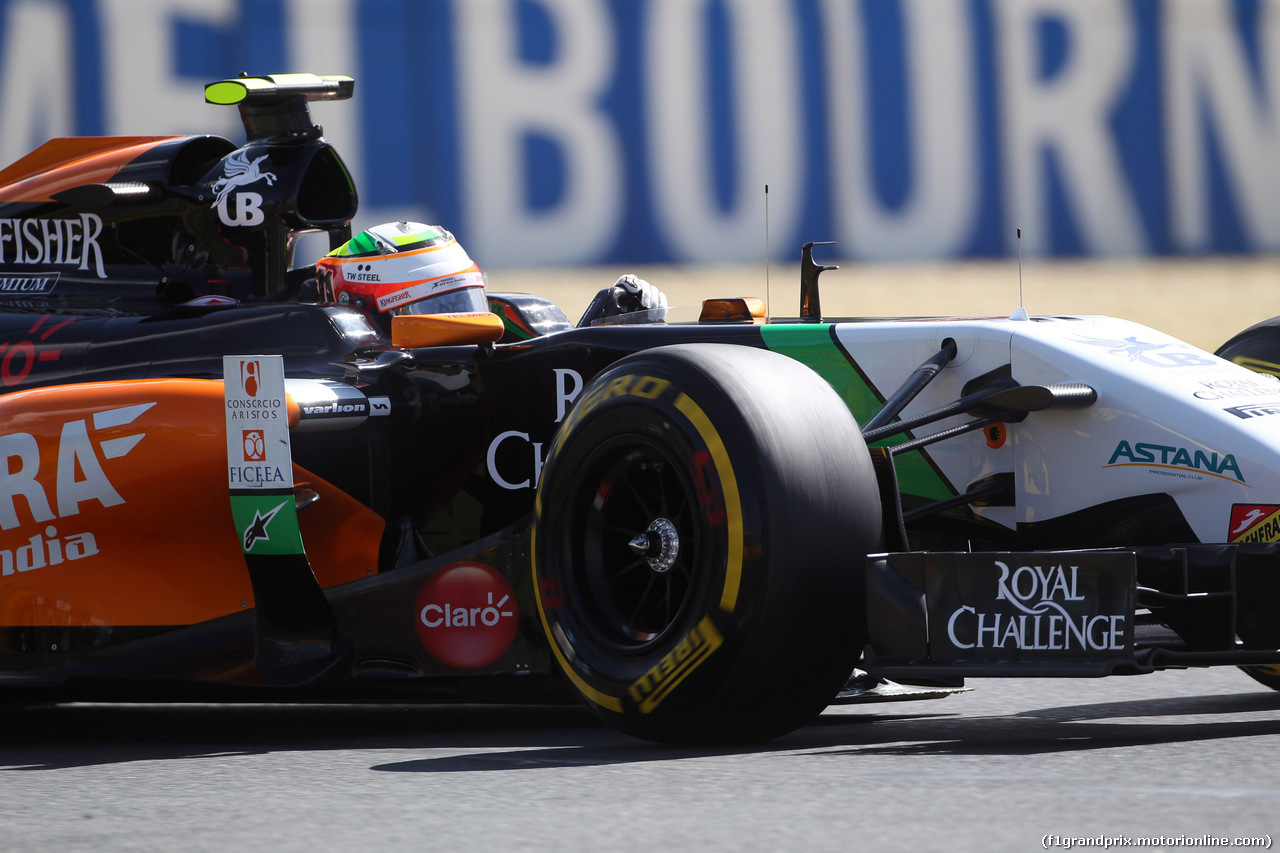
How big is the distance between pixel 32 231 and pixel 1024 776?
410 centimetres

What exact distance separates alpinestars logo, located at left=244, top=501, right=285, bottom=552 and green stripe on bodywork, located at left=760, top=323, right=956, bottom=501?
4.60 feet

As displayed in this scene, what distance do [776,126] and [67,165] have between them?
13.4 m

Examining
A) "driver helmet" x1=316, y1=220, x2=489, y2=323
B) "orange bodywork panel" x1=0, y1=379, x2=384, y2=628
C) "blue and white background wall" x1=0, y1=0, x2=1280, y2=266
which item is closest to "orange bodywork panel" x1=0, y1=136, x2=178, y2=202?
"driver helmet" x1=316, y1=220, x2=489, y2=323

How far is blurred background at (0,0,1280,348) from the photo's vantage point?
59.8 ft

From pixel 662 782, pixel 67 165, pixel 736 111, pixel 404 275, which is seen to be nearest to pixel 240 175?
pixel 67 165

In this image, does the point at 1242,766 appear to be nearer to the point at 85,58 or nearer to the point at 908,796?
the point at 908,796

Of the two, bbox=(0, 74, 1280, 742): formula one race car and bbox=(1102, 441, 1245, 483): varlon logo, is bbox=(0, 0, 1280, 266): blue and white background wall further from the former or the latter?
bbox=(1102, 441, 1245, 483): varlon logo

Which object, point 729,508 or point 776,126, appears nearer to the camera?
point 729,508

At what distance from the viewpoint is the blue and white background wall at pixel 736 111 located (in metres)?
18.2

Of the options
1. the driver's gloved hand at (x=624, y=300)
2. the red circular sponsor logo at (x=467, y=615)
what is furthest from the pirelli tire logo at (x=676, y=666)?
the driver's gloved hand at (x=624, y=300)

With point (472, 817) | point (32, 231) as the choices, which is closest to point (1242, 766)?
point (472, 817)

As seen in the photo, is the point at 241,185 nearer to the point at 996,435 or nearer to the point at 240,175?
the point at 240,175

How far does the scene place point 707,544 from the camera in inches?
151

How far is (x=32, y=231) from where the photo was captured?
6035mm
